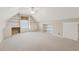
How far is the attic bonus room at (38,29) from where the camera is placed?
173 cm

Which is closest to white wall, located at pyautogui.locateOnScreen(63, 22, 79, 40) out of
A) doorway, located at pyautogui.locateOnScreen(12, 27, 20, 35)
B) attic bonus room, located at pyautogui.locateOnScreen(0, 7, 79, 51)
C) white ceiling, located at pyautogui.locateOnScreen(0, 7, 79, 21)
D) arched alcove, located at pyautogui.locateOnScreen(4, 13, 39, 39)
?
attic bonus room, located at pyautogui.locateOnScreen(0, 7, 79, 51)

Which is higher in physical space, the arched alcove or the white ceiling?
the white ceiling

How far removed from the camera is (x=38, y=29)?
5.81 feet

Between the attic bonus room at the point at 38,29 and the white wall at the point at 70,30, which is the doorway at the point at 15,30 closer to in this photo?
the attic bonus room at the point at 38,29

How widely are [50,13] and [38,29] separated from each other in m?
0.28

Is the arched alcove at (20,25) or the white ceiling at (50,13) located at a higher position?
the white ceiling at (50,13)

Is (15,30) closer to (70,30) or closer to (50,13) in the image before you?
(50,13)

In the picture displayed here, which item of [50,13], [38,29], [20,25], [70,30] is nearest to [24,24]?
[20,25]

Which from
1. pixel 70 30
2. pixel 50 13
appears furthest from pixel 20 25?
pixel 70 30

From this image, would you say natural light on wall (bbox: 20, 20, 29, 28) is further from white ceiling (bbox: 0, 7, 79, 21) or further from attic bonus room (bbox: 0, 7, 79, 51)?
white ceiling (bbox: 0, 7, 79, 21)

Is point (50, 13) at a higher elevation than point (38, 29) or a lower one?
higher

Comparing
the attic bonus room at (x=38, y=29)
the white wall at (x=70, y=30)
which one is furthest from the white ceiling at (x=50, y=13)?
the white wall at (x=70, y=30)

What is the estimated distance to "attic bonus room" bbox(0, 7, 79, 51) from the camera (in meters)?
1.73
